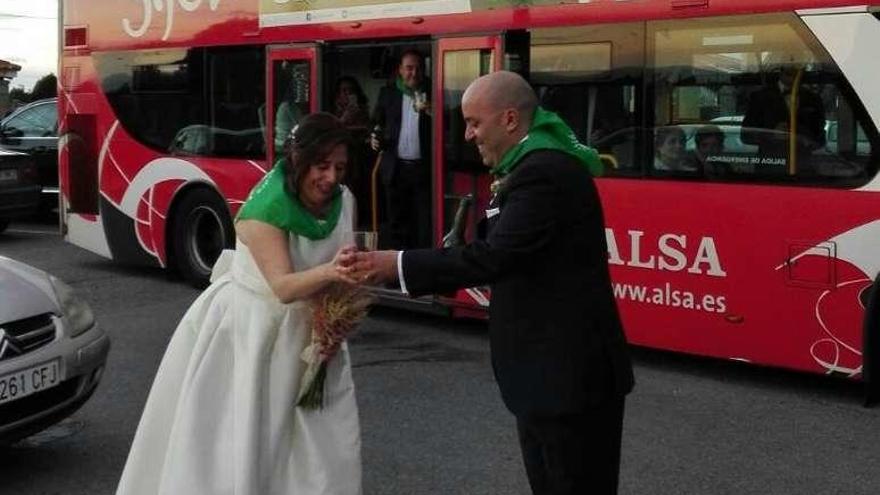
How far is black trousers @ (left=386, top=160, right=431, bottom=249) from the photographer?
339 inches

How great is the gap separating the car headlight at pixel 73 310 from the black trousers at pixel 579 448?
9.61 feet

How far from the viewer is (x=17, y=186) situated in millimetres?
14227

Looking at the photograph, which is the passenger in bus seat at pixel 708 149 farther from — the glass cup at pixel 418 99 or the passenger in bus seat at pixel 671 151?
the glass cup at pixel 418 99

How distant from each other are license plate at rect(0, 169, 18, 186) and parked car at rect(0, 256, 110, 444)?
9098 mm

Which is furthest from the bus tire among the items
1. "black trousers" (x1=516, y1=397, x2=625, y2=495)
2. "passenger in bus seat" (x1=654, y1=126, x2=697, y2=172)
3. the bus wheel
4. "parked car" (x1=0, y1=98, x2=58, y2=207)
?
"parked car" (x1=0, y1=98, x2=58, y2=207)

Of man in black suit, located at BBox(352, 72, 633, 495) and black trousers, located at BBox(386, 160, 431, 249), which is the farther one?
black trousers, located at BBox(386, 160, 431, 249)

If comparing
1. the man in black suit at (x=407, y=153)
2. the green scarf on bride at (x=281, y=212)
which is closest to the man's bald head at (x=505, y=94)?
the green scarf on bride at (x=281, y=212)

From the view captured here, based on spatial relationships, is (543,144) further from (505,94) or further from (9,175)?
(9,175)

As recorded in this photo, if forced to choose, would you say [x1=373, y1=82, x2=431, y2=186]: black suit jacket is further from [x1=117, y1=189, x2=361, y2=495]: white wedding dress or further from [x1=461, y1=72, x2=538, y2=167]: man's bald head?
[x1=461, y1=72, x2=538, y2=167]: man's bald head

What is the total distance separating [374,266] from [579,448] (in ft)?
2.49

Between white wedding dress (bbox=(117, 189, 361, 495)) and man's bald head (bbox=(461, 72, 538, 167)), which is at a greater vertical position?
man's bald head (bbox=(461, 72, 538, 167))

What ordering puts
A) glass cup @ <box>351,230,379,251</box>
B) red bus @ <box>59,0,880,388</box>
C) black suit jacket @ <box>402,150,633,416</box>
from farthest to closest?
red bus @ <box>59,0,880,388</box>, glass cup @ <box>351,230,379,251</box>, black suit jacket @ <box>402,150,633,416</box>

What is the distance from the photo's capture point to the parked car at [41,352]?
488cm

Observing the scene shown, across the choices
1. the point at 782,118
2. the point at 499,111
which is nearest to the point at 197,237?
the point at 782,118
